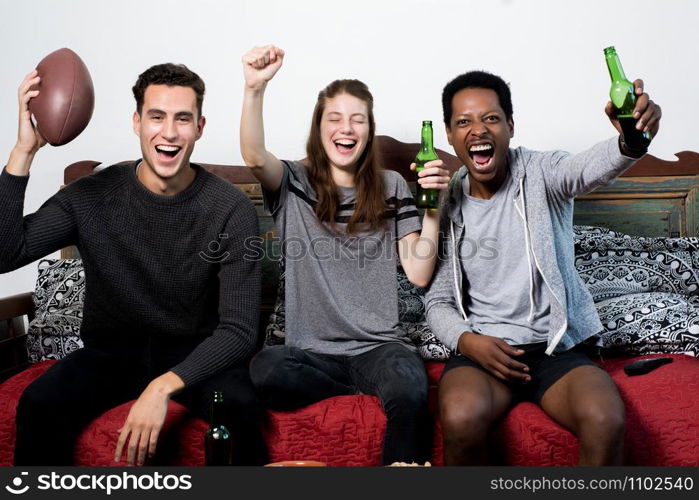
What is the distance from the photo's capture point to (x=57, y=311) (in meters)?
2.47

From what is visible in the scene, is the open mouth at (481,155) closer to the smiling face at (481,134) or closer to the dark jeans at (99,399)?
the smiling face at (481,134)

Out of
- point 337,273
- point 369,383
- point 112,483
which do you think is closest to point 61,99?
point 337,273

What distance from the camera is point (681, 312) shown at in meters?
2.20

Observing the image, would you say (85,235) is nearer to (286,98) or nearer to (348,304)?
(348,304)

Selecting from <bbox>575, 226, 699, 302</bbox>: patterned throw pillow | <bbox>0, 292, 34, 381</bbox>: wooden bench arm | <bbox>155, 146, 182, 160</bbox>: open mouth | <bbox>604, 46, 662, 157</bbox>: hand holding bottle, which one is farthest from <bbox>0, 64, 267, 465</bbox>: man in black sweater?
<bbox>575, 226, 699, 302</bbox>: patterned throw pillow

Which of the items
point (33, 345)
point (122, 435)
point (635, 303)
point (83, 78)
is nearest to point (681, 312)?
point (635, 303)

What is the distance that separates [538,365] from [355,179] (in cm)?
80

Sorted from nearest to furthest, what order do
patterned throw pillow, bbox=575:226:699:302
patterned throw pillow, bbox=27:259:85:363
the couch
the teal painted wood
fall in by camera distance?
1. the couch
2. patterned throw pillow, bbox=27:259:85:363
3. patterned throw pillow, bbox=575:226:699:302
4. the teal painted wood

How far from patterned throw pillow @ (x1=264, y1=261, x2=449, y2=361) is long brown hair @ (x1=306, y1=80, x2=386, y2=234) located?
0.28 meters

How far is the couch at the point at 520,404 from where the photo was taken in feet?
5.96

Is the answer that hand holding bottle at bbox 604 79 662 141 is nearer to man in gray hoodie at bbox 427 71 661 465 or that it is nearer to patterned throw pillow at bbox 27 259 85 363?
man in gray hoodie at bbox 427 71 661 465

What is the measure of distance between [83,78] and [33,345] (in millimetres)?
966

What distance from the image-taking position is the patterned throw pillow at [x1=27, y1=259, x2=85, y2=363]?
2342 millimetres

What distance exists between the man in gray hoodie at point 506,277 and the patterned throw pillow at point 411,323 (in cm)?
16
